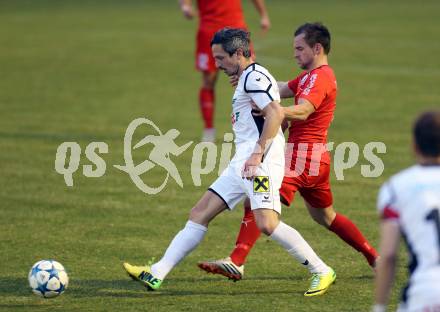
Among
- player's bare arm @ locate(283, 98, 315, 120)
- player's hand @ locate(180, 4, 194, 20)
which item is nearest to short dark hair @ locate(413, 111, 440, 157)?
player's bare arm @ locate(283, 98, 315, 120)

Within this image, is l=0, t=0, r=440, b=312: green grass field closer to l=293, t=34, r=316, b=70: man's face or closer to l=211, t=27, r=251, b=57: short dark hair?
l=293, t=34, r=316, b=70: man's face

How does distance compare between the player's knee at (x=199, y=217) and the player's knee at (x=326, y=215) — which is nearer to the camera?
the player's knee at (x=199, y=217)

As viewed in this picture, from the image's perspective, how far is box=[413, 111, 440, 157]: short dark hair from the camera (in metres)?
4.80

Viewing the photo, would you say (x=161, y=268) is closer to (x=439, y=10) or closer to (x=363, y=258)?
(x=363, y=258)

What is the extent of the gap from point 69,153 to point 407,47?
1369 cm

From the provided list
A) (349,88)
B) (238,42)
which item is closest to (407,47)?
(349,88)

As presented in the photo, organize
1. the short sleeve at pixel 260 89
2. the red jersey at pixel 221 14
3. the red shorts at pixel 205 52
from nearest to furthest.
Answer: the short sleeve at pixel 260 89 → the red shorts at pixel 205 52 → the red jersey at pixel 221 14

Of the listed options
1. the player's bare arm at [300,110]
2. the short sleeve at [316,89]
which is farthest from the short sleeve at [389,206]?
the short sleeve at [316,89]

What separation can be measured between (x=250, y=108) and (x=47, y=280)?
2.00 metres

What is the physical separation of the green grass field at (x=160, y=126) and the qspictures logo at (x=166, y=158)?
13 cm

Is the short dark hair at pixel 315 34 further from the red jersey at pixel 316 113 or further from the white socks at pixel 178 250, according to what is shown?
the white socks at pixel 178 250

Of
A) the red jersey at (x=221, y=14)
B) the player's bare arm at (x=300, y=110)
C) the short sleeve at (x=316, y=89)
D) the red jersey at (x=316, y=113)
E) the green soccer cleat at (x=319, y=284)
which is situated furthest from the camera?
the red jersey at (x=221, y=14)

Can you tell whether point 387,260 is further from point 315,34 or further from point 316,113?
point 315,34

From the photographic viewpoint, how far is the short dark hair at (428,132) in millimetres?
4797
